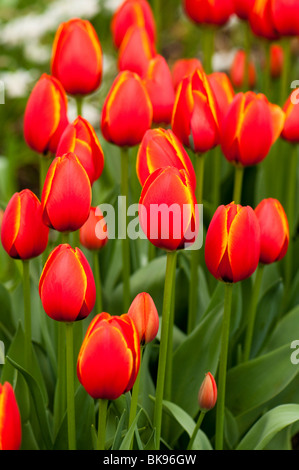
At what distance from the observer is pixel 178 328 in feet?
5.56

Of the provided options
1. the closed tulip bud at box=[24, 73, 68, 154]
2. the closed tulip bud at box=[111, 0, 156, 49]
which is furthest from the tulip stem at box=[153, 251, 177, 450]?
the closed tulip bud at box=[111, 0, 156, 49]

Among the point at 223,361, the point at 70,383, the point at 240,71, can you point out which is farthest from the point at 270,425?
the point at 240,71

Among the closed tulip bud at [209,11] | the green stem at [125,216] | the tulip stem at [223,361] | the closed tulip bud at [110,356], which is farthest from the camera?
the closed tulip bud at [209,11]

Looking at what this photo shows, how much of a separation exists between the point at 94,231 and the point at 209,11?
2.84 ft

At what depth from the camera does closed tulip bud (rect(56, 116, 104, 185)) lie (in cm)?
127

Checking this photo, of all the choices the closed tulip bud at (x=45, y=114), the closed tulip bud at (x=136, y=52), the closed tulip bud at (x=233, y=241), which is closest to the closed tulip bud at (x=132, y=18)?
the closed tulip bud at (x=136, y=52)

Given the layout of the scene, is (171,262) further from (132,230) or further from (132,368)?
(132,230)

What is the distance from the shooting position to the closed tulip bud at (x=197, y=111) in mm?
1352

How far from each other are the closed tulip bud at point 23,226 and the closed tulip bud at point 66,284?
13 centimetres

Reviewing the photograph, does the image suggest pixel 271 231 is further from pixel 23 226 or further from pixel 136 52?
pixel 136 52

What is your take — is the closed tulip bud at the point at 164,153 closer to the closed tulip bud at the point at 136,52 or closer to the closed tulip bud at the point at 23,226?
the closed tulip bud at the point at 23,226

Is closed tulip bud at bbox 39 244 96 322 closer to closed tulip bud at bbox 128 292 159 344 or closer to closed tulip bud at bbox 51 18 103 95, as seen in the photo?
closed tulip bud at bbox 128 292 159 344

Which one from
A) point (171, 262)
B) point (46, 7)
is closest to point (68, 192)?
point (171, 262)
